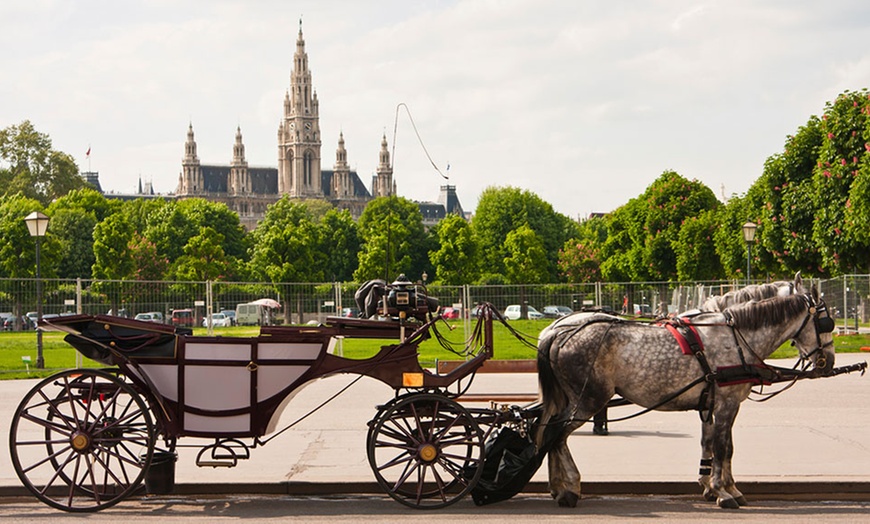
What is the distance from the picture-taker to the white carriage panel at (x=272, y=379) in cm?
958

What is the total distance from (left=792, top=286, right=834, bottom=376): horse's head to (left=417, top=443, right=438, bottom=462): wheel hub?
317 cm

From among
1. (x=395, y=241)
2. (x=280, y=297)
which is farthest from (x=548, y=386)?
(x=395, y=241)

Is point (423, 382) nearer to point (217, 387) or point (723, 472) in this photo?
point (217, 387)

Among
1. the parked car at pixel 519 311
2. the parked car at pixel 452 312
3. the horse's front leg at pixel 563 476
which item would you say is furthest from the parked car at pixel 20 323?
the horse's front leg at pixel 563 476

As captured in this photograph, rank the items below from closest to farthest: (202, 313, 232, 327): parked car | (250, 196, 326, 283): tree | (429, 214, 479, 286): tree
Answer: (202, 313, 232, 327): parked car → (250, 196, 326, 283): tree → (429, 214, 479, 286): tree

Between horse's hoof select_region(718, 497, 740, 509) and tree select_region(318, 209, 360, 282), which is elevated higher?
tree select_region(318, 209, 360, 282)

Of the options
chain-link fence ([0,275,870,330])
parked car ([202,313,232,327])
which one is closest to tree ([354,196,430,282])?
chain-link fence ([0,275,870,330])

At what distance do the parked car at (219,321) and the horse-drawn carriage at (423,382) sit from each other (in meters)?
16.5

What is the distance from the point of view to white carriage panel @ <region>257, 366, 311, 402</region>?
9578 mm

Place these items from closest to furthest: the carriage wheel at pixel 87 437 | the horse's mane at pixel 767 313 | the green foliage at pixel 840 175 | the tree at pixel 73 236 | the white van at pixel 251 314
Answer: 1. the carriage wheel at pixel 87 437
2. the horse's mane at pixel 767 313
3. the white van at pixel 251 314
4. the green foliage at pixel 840 175
5. the tree at pixel 73 236

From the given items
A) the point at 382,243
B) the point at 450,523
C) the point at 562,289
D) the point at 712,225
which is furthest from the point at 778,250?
the point at 382,243

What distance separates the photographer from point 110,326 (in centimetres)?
961

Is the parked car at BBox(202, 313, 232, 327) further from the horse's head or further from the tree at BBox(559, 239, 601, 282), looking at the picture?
the tree at BBox(559, 239, 601, 282)

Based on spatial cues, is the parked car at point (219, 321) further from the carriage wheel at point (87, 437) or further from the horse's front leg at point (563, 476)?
the horse's front leg at point (563, 476)
